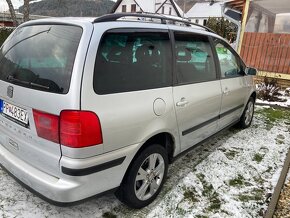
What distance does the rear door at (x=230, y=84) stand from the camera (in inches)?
156

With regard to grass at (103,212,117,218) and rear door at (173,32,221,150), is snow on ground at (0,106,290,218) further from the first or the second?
rear door at (173,32,221,150)

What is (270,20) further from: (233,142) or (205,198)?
(205,198)

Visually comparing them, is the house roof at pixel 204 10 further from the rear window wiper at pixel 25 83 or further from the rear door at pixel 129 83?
the rear window wiper at pixel 25 83

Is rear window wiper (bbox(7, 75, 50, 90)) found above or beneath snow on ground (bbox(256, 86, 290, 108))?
above

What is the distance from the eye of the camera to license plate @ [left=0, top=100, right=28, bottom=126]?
7.52 ft

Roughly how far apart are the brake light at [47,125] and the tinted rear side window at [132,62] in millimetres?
398

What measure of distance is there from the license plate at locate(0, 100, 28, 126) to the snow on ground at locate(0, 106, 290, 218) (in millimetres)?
894

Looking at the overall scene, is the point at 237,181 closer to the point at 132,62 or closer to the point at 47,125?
the point at 132,62

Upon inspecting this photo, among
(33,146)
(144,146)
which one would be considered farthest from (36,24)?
(144,146)

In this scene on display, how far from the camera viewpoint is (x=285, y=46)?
941 cm

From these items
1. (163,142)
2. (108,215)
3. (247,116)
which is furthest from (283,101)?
(108,215)

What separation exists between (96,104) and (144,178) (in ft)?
3.35

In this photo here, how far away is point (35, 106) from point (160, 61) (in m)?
1.26

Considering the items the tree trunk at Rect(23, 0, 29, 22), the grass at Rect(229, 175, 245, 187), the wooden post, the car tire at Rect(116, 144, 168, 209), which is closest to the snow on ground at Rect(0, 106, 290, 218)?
the grass at Rect(229, 175, 245, 187)
